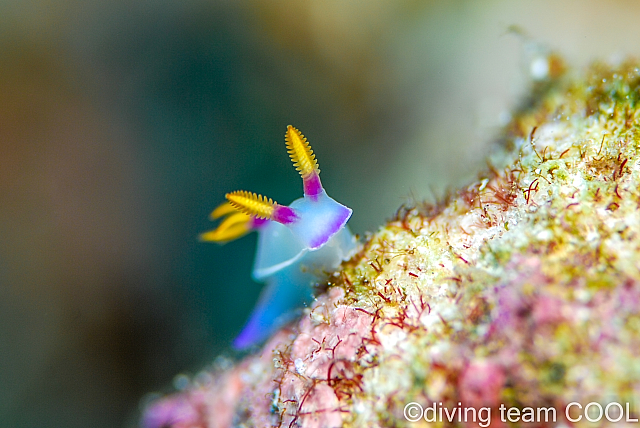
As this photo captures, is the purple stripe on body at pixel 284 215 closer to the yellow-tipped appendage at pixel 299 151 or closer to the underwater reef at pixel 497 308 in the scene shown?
the yellow-tipped appendage at pixel 299 151

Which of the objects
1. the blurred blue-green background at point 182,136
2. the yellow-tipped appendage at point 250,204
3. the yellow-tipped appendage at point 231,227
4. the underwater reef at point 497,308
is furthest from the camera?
the blurred blue-green background at point 182,136

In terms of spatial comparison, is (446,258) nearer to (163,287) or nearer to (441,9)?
(163,287)

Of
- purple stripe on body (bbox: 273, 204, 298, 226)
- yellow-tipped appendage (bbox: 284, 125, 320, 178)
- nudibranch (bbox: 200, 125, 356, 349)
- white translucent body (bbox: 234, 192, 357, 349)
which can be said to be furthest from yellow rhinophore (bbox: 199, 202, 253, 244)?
yellow-tipped appendage (bbox: 284, 125, 320, 178)

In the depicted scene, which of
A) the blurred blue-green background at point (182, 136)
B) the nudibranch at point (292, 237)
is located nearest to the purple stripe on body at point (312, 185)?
the nudibranch at point (292, 237)

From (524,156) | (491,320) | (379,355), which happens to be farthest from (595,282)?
(524,156)

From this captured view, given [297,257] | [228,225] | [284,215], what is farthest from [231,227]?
[284,215]

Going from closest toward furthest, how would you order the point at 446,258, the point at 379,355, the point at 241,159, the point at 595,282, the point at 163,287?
the point at 595,282 → the point at 379,355 → the point at 446,258 → the point at 163,287 → the point at 241,159
